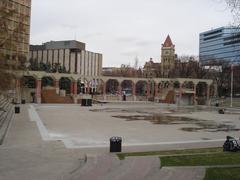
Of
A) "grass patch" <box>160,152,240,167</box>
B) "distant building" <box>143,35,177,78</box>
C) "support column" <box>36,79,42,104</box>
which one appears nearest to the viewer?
"grass patch" <box>160,152,240,167</box>

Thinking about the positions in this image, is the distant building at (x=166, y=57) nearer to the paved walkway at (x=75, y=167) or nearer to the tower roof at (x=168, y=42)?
the tower roof at (x=168, y=42)

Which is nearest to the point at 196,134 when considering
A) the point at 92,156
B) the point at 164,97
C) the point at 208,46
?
the point at 92,156

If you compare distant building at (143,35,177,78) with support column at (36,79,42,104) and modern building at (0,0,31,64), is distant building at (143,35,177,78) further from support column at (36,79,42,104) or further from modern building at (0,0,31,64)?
modern building at (0,0,31,64)

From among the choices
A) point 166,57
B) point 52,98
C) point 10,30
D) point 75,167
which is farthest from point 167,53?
point 75,167

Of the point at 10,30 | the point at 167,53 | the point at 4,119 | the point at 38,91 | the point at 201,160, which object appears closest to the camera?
the point at 201,160

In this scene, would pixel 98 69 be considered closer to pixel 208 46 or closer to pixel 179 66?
pixel 179 66

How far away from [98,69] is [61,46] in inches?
1096

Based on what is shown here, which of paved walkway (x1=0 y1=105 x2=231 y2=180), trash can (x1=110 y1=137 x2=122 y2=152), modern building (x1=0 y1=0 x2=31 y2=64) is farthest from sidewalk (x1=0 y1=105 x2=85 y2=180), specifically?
modern building (x1=0 y1=0 x2=31 y2=64)

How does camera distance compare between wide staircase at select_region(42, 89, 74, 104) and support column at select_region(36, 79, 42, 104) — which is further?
wide staircase at select_region(42, 89, 74, 104)

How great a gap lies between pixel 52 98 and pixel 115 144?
60.6 m

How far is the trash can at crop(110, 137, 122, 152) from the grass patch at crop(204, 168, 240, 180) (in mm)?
5412

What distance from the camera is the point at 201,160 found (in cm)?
1337

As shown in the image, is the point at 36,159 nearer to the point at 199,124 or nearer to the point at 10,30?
the point at 10,30

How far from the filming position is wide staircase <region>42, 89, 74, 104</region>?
245 ft
